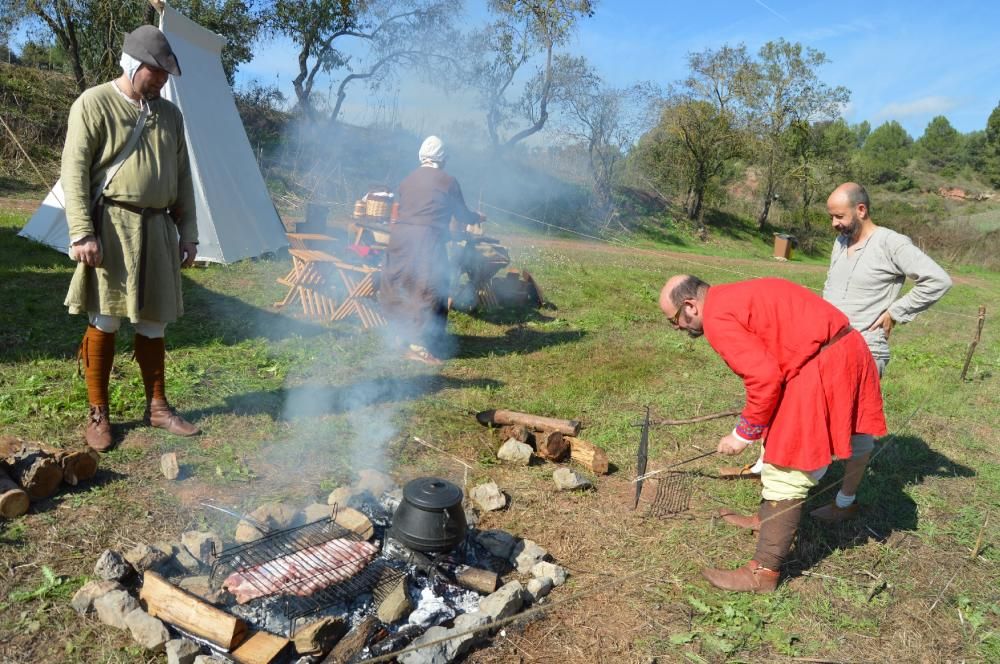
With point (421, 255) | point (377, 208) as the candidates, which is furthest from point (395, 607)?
point (377, 208)

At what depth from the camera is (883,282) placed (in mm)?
3326

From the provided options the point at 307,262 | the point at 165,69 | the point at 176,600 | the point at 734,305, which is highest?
the point at 165,69

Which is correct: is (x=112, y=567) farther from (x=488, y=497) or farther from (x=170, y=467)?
A: (x=488, y=497)

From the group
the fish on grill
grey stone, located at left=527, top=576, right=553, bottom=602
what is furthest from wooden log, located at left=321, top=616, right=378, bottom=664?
grey stone, located at left=527, top=576, right=553, bottom=602

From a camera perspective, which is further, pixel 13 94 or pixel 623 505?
pixel 13 94

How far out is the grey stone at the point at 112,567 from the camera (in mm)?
2316

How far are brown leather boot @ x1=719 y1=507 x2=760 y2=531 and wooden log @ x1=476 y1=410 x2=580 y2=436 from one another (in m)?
1.02

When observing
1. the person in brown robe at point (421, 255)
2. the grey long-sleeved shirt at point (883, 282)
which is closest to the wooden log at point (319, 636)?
the grey long-sleeved shirt at point (883, 282)

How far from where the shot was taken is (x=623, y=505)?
346 cm

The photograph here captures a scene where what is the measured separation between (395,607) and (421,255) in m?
3.66

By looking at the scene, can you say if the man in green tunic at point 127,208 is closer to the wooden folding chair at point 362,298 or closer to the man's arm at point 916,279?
the wooden folding chair at point 362,298

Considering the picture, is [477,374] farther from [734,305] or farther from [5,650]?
[5,650]

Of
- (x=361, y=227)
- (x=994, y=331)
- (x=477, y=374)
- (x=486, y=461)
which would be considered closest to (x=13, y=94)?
(x=361, y=227)

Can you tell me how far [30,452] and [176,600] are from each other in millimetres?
1218
